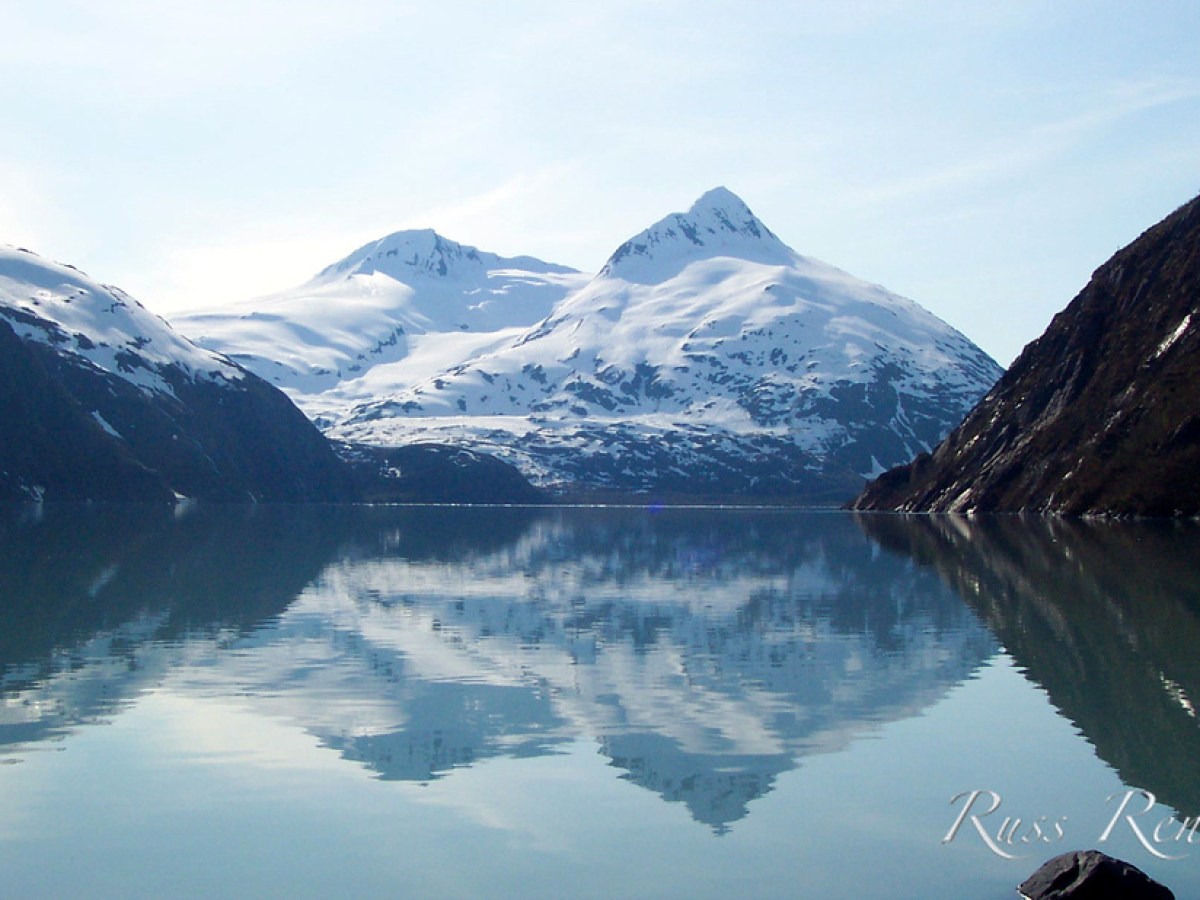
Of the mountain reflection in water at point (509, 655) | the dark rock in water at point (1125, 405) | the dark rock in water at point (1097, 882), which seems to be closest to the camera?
the dark rock in water at point (1097, 882)

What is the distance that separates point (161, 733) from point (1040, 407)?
181m

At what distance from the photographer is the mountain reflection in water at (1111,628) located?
95.9 feet

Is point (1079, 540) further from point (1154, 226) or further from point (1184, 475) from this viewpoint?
point (1154, 226)

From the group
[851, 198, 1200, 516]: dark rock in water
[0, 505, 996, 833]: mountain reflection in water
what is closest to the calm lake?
[0, 505, 996, 833]: mountain reflection in water

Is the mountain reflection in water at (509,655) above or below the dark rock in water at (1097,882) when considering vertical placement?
below

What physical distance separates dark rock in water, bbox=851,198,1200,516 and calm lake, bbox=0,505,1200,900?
93007mm

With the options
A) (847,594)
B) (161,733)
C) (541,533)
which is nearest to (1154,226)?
(541,533)

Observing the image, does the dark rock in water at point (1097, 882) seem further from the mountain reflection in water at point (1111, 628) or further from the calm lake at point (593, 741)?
the mountain reflection in water at point (1111, 628)

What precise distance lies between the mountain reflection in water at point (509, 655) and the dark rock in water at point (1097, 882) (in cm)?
621

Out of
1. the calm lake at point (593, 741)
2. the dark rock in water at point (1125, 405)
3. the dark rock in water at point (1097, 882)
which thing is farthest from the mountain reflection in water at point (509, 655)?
the dark rock in water at point (1125, 405)

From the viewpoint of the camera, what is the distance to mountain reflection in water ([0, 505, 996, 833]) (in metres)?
31.1

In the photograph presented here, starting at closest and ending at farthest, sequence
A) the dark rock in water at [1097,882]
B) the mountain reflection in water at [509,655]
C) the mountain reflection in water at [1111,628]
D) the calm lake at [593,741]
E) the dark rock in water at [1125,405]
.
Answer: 1. the dark rock in water at [1097,882]
2. the calm lake at [593,741]
3. the mountain reflection in water at [1111,628]
4. the mountain reflection in water at [509,655]
5. the dark rock in water at [1125,405]

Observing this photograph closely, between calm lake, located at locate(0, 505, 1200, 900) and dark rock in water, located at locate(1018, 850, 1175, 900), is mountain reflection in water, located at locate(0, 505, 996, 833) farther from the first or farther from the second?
dark rock in water, located at locate(1018, 850, 1175, 900)

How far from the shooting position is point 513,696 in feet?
124
